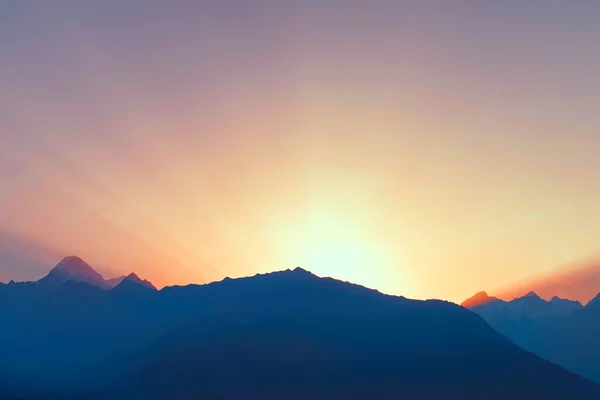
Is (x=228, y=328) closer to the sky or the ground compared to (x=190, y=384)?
closer to the sky

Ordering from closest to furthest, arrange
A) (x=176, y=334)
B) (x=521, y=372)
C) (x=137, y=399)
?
(x=137, y=399), (x=521, y=372), (x=176, y=334)

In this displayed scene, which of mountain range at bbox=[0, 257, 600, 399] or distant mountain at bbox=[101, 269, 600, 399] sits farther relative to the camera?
mountain range at bbox=[0, 257, 600, 399]

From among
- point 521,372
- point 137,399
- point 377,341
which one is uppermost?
point 377,341

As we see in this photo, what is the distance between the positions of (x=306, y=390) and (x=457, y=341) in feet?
158

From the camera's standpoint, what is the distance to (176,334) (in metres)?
194

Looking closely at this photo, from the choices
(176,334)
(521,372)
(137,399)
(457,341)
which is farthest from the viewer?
(176,334)

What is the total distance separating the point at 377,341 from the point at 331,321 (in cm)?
1538

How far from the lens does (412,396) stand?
511 ft

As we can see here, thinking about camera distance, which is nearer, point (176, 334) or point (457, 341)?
point (457, 341)

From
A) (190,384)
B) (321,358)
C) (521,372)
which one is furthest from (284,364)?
(521,372)

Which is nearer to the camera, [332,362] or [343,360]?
[332,362]

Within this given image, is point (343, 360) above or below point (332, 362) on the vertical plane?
above

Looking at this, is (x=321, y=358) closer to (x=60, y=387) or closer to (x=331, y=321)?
(x=331, y=321)

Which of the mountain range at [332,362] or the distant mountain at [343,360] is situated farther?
the mountain range at [332,362]
